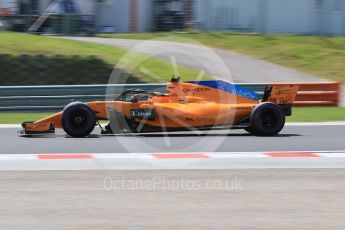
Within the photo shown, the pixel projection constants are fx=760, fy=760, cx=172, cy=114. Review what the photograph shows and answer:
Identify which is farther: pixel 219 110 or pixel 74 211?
pixel 219 110

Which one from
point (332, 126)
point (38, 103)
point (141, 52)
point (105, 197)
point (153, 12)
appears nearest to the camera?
point (105, 197)

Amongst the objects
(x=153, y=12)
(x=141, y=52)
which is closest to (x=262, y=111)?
(x=141, y=52)

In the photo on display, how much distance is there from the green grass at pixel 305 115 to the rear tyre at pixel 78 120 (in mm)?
3509

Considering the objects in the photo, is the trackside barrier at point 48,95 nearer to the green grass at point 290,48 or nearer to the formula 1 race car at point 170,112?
the formula 1 race car at point 170,112

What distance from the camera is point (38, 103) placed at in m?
17.0

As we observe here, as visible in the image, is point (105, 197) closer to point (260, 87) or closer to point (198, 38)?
point (260, 87)

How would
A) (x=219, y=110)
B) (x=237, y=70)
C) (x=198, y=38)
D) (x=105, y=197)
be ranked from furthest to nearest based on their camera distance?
(x=198, y=38) < (x=237, y=70) < (x=219, y=110) < (x=105, y=197)

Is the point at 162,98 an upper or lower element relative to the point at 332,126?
upper

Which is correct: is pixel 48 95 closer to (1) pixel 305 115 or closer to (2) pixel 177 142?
(1) pixel 305 115

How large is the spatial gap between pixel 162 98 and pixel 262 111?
162 centimetres

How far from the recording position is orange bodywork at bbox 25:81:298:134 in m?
12.0

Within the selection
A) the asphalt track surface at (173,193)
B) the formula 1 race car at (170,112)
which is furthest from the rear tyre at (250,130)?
the asphalt track surface at (173,193)

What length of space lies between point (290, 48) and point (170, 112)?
1634 centimetres

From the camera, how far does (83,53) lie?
22.8 m
